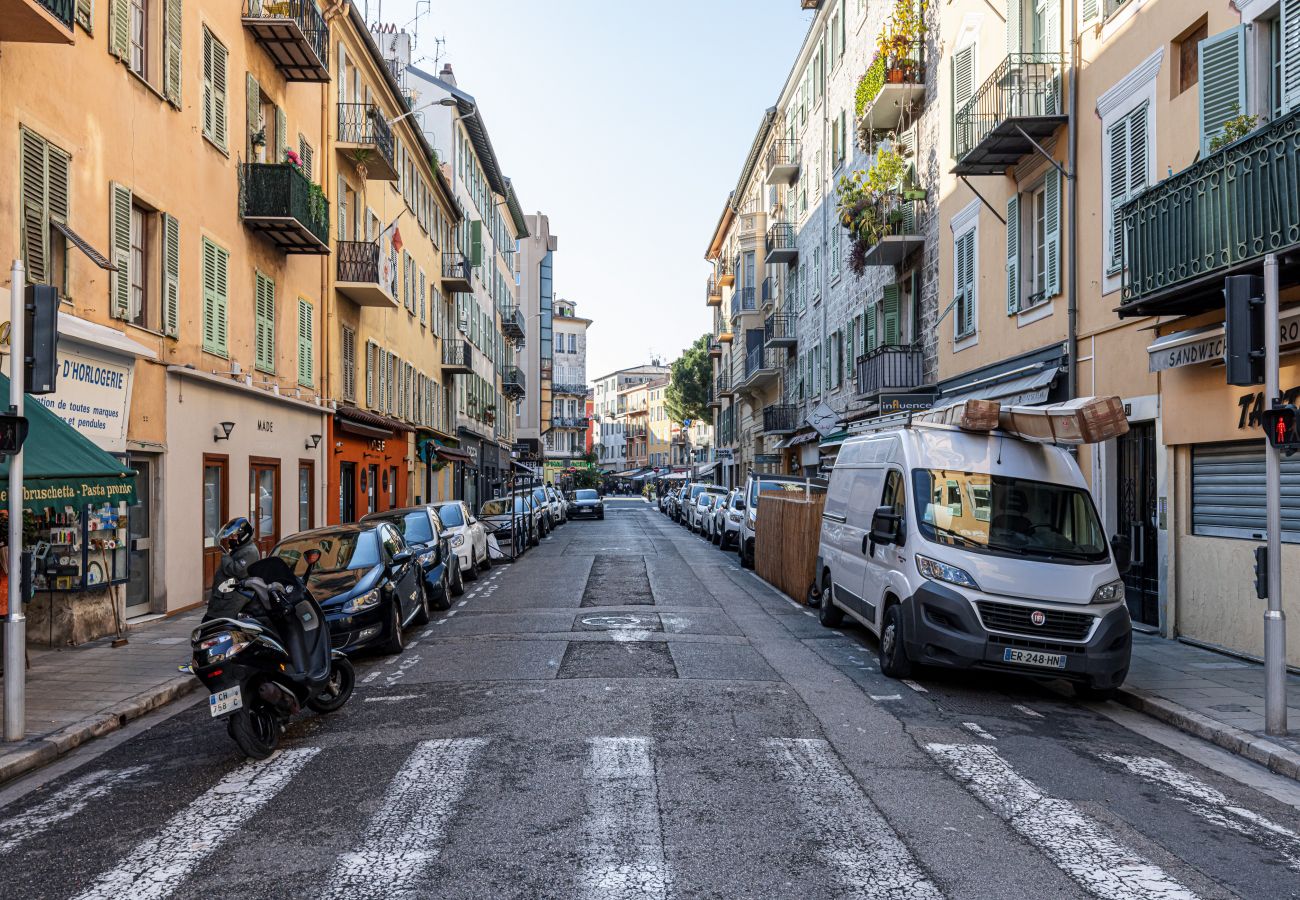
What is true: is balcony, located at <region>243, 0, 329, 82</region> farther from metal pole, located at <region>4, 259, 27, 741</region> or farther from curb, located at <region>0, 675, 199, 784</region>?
curb, located at <region>0, 675, 199, 784</region>

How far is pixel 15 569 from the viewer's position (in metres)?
7.43

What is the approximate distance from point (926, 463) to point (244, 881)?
7.41 meters

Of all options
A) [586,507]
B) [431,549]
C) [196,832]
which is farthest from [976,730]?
[586,507]

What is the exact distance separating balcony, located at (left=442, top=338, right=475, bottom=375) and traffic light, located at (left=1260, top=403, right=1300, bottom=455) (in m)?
32.4

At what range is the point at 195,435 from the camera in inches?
625

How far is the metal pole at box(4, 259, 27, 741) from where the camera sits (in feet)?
24.5

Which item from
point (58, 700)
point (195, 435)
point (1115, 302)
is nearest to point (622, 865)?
point (58, 700)

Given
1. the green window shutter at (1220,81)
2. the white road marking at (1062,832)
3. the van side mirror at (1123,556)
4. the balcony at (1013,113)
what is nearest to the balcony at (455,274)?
the balcony at (1013,113)

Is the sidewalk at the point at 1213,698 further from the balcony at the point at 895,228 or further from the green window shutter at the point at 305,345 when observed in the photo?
the green window shutter at the point at 305,345

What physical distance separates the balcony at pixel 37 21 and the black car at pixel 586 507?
41901 millimetres

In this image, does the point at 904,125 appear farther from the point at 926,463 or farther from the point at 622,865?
the point at 622,865

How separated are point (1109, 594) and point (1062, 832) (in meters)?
4.24

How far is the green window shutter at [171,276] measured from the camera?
1474 centimetres

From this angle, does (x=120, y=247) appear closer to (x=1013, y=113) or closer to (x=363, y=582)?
(x=363, y=582)
